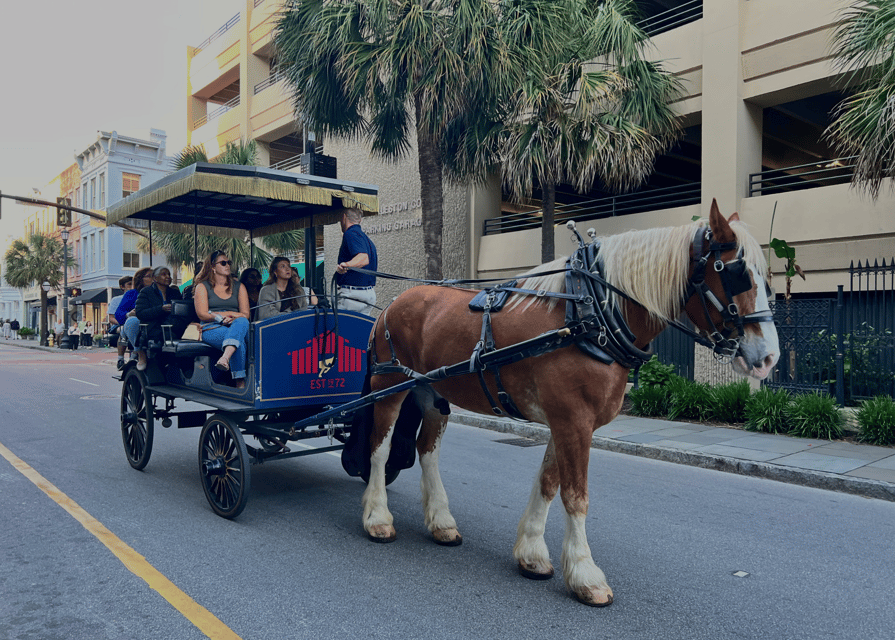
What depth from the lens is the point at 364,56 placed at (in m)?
11.6

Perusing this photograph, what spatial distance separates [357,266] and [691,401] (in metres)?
6.94

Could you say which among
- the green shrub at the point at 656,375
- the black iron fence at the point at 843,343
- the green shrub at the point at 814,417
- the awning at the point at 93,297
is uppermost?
the awning at the point at 93,297

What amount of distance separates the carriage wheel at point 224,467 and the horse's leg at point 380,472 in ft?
3.03

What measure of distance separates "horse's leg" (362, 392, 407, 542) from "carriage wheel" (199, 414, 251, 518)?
0.92 m

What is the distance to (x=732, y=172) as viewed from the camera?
12406 mm

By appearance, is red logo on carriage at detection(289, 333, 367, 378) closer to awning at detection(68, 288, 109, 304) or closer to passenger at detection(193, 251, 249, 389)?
passenger at detection(193, 251, 249, 389)

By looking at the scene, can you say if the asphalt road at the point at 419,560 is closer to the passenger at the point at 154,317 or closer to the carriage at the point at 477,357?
the carriage at the point at 477,357

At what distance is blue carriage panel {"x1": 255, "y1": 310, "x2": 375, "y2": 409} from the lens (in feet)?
17.1

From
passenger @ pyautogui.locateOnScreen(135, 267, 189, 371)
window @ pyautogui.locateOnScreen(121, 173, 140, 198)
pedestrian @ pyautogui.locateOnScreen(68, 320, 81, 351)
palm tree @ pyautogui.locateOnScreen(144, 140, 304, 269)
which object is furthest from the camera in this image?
window @ pyautogui.locateOnScreen(121, 173, 140, 198)

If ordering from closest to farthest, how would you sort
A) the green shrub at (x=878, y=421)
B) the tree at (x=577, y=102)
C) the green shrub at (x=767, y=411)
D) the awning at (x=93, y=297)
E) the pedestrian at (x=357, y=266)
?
1. the pedestrian at (x=357, y=266)
2. the green shrub at (x=878, y=421)
3. the green shrub at (x=767, y=411)
4. the tree at (x=577, y=102)
5. the awning at (x=93, y=297)

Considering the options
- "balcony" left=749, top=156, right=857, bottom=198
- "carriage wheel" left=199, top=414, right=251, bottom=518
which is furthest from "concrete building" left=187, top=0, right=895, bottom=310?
"carriage wheel" left=199, top=414, right=251, bottom=518

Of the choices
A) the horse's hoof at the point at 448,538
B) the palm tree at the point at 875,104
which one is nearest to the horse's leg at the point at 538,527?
the horse's hoof at the point at 448,538

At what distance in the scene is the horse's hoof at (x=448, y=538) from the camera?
178 inches

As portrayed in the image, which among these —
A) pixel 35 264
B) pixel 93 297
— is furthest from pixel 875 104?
pixel 35 264
